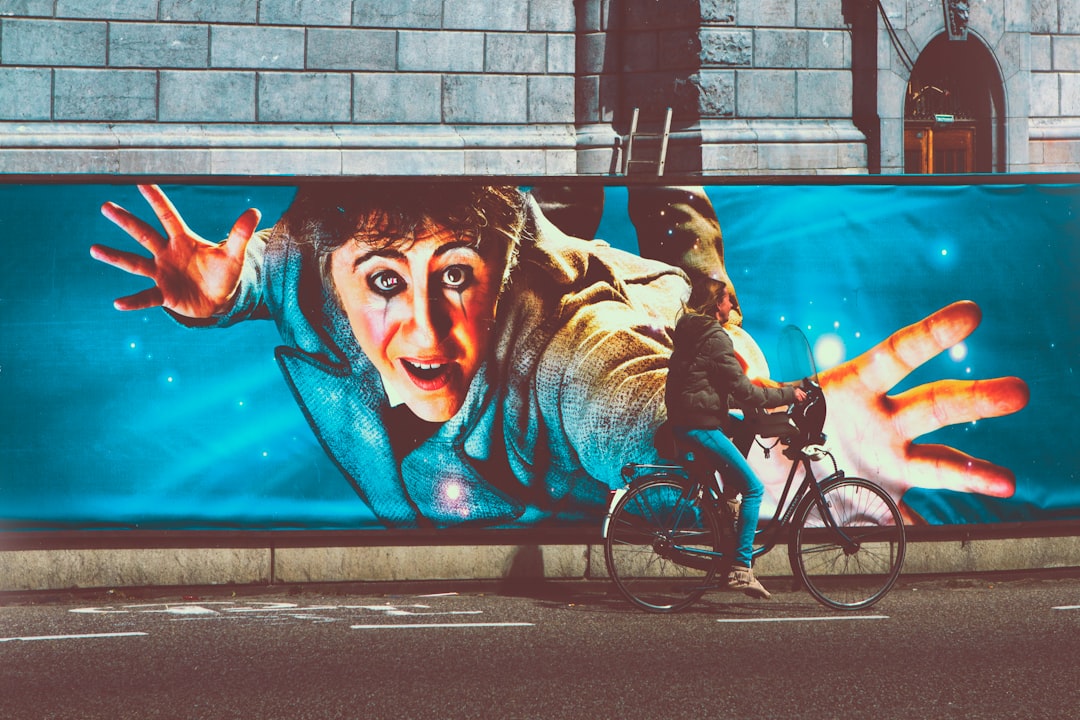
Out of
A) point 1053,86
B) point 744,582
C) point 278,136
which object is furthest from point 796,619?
point 1053,86

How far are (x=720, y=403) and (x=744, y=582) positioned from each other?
101cm

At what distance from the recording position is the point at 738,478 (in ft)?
28.2

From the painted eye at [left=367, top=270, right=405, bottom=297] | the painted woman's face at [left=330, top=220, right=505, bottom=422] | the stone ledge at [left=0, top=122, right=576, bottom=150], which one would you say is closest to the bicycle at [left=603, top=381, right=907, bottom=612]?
the painted woman's face at [left=330, top=220, right=505, bottom=422]

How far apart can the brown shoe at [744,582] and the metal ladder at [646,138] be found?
7970 mm

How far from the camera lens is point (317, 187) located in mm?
9188

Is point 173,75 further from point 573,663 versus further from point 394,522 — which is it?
point 573,663

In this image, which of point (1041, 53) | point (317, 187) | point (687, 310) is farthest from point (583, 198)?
point (1041, 53)

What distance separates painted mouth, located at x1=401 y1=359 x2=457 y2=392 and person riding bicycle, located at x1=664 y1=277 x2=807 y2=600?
4.71ft

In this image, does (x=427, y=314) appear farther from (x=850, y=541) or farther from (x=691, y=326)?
(x=850, y=541)

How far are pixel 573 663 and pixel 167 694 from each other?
5.95 feet

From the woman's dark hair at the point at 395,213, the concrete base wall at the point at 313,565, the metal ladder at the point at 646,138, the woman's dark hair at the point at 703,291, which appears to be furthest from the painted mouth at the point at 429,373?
the metal ladder at the point at 646,138

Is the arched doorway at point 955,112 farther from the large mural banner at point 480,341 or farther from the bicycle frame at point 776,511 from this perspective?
the bicycle frame at point 776,511

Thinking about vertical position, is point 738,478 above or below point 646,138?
below

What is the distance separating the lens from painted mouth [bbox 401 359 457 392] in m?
9.33
